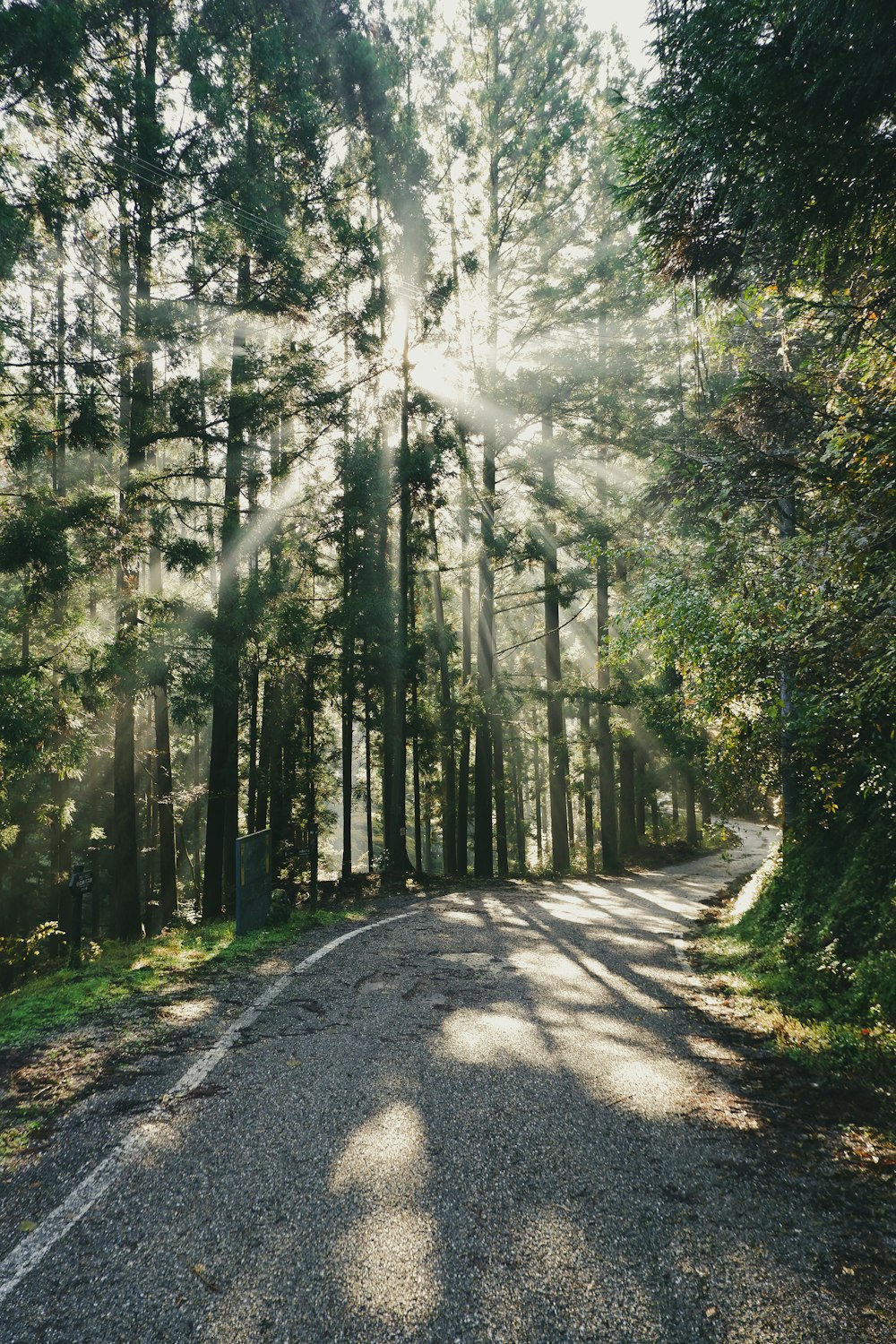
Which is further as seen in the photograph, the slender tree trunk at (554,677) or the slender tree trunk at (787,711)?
the slender tree trunk at (554,677)

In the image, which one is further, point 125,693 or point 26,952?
point 125,693

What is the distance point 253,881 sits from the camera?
9.62 meters

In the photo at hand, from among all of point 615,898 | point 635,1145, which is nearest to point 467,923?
point 615,898

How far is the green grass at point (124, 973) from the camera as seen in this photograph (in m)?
5.59

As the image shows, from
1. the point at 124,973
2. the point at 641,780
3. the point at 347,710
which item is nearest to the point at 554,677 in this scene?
the point at 347,710

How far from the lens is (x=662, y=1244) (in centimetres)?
280

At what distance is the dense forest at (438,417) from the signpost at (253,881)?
2.49m

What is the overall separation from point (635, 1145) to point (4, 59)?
44.1 feet

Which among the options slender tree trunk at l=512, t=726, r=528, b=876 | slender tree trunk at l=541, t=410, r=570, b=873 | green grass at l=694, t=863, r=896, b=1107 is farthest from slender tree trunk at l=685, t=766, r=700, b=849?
green grass at l=694, t=863, r=896, b=1107

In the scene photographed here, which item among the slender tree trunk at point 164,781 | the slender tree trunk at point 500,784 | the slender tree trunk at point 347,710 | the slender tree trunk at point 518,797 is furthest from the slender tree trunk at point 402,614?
the slender tree trunk at point 518,797

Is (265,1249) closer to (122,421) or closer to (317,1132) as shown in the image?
(317,1132)

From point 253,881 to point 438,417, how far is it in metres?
12.0

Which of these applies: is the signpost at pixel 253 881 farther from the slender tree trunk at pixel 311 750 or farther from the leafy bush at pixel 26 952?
the slender tree trunk at pixel 311 750

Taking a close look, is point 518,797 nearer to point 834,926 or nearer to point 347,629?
point 347,629
